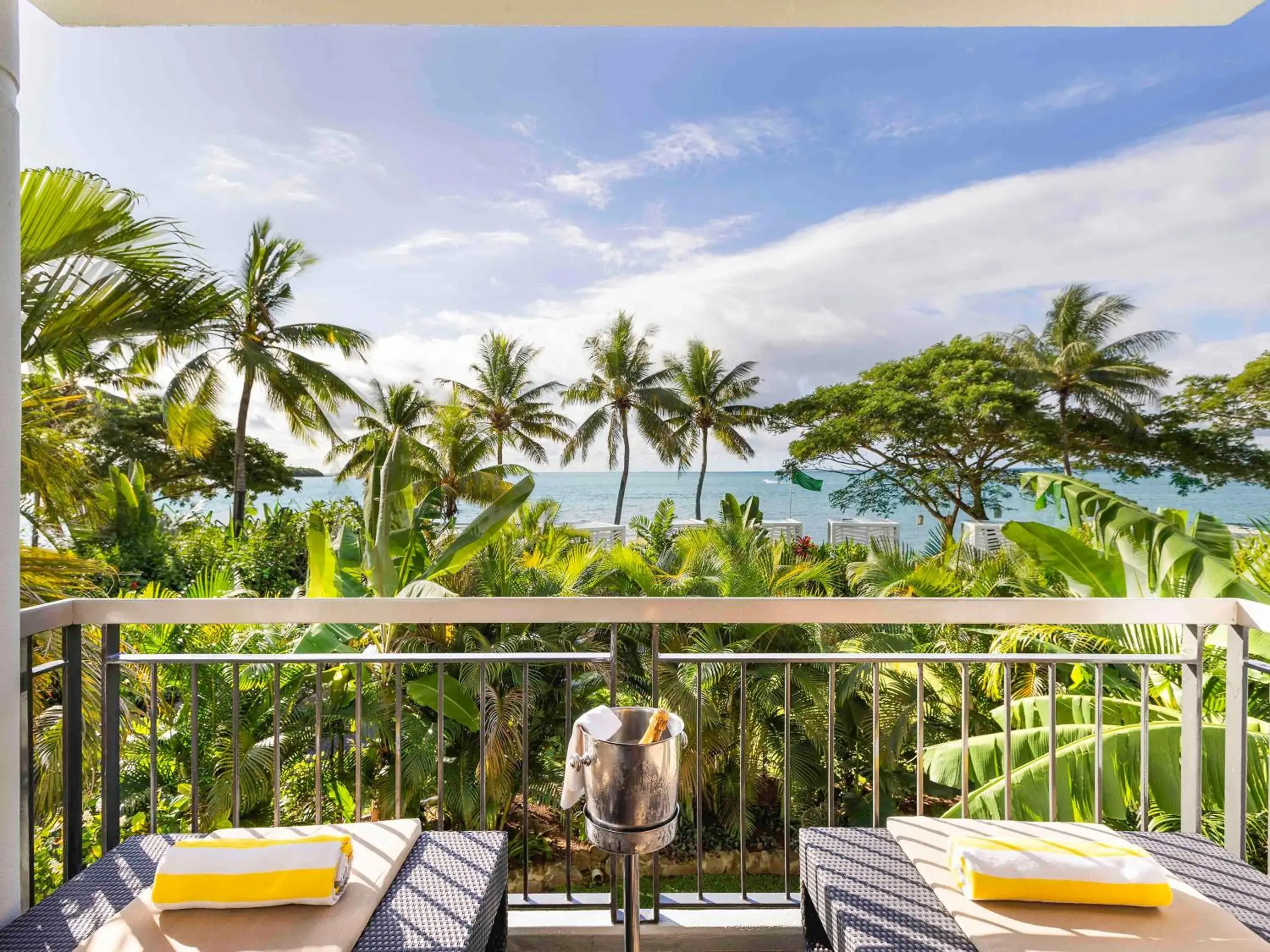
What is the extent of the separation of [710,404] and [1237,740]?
17959 millimetres

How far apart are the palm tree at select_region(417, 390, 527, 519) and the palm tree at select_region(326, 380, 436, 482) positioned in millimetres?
782

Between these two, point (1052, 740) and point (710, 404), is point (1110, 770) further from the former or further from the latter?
point (710, 404)

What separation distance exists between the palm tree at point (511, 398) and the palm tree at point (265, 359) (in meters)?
4.74

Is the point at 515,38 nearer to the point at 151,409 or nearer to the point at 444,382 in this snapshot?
the point at 444,382

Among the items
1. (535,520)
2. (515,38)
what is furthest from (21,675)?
(515,38)

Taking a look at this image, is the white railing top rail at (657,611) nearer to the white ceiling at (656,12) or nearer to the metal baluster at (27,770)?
the metal baluster at (27,770)

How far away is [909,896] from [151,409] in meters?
22.1

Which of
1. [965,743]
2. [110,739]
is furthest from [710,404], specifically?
[110,739]

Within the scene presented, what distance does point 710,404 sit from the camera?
1942 centimetres

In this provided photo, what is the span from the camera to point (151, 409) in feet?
58.7

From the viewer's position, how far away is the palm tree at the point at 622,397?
19281 millimetres

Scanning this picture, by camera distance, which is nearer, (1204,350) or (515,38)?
(515,38)

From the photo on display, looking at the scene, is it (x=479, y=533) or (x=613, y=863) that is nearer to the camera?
(x=613, y=863)

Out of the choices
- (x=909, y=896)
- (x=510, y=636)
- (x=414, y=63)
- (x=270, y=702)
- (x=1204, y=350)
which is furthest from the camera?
(x=1204, y=350)
